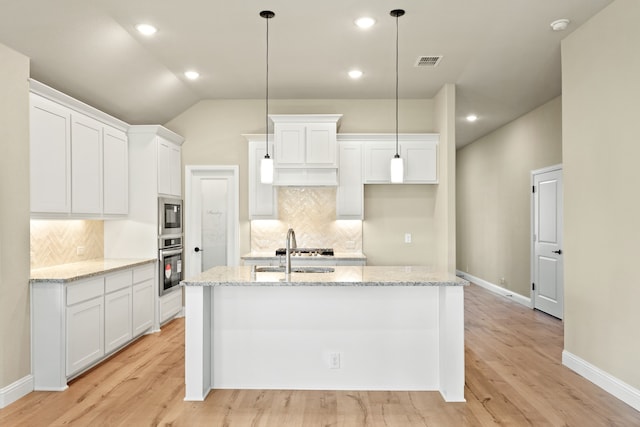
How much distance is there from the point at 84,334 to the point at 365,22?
3.59 meters

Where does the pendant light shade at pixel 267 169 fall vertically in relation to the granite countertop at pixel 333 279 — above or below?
above

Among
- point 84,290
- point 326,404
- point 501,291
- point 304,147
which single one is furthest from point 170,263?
point 501,291

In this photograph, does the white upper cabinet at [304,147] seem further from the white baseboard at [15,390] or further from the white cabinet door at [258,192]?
the white baseboard at [15,390]

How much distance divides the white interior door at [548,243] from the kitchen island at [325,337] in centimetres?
320

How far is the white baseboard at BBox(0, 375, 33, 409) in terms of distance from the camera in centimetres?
307

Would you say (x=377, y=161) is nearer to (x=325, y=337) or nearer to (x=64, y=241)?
(x=325, y=337)

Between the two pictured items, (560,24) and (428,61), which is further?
(428,61)

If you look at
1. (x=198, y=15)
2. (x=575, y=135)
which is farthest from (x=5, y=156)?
(x=575, y=135)

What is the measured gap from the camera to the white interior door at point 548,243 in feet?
18.4

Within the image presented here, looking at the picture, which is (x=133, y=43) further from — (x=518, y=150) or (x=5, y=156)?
(x=518, y=150)

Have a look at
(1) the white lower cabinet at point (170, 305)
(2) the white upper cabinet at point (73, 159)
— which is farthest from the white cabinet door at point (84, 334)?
(1) the white lower cabinet at point (170, 305)

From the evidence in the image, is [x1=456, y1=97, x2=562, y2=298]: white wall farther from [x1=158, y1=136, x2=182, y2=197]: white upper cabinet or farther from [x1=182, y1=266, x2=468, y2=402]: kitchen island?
[x1=158, y1=136, x2=182, y2=197]: white upper cabinet

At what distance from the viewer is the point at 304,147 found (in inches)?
211

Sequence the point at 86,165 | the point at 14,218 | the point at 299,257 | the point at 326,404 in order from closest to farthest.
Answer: the point at 326,404
the point at 14,218
the point at 86,165
the point at 299,257
